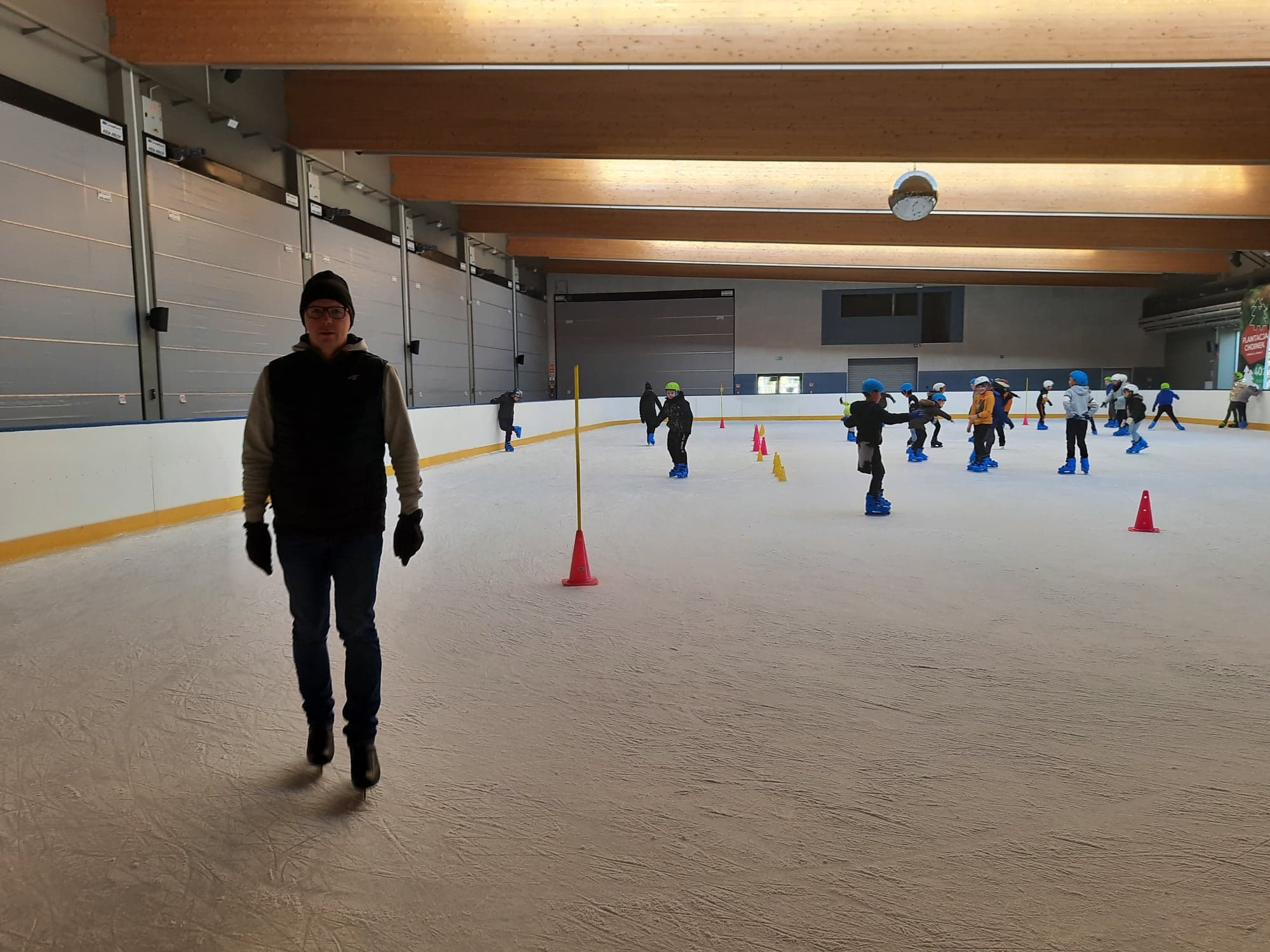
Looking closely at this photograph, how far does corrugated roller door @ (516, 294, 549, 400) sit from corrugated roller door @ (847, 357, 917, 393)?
39.0 ft

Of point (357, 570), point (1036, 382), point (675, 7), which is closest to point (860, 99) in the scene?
point (675, 7)

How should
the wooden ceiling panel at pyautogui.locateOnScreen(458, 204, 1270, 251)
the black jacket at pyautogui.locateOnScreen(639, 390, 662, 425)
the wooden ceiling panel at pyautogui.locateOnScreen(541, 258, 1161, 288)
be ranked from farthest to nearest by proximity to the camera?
the wooden ceiling panel at pyautogui.locateOnScreen(541, 258, 1161, 288) → the wooden ceiling panel at pyautogui.locateOnScreen(458, 204, 1270, 251) → the black jacket at pyautogui.locateOnScreen(639, 390, 662, 425)

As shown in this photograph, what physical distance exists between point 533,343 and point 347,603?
90.5 feet

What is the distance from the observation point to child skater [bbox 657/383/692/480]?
478 inches

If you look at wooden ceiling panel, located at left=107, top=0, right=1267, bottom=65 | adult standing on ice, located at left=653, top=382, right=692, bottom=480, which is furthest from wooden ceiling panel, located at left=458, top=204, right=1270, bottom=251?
wooden ceiling panel, located at left=107, top=0, right=1267, bottom=65

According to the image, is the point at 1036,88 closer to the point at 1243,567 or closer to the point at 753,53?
the point at 753,53

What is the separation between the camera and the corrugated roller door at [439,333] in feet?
64.1

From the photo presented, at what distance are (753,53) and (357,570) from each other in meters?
8.79

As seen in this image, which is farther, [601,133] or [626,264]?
[626,264]

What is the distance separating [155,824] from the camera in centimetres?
257

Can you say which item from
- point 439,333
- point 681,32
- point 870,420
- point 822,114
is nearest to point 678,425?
point 870,420

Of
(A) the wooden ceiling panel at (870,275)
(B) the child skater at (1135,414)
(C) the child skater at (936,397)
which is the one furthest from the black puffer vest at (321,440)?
(A) the wooden ceiling panel at (870,275)

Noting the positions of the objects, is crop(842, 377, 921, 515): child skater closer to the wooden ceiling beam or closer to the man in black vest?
the wooden ceiling beam

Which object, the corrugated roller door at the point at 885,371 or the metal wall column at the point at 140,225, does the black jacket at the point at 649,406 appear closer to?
the metal wall column at the point at 140,225
